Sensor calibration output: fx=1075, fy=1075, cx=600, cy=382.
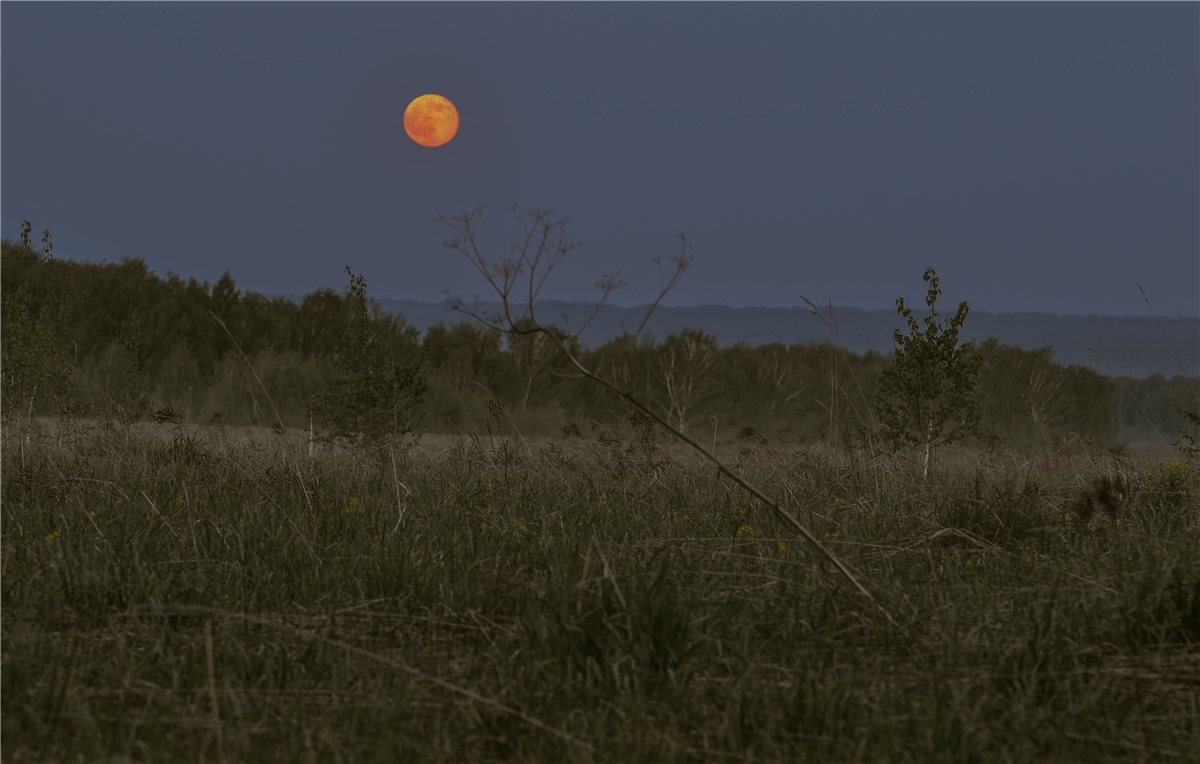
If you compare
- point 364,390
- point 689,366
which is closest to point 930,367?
point 364,390

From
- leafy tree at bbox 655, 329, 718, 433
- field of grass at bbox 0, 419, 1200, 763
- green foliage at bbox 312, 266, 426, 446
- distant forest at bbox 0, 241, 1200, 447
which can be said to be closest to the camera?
field of grass at bbox 0, 419, 1200, 763

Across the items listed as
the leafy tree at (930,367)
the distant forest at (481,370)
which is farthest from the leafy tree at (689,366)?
the leafy tree at (930,367)

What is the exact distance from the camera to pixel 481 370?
2530cm

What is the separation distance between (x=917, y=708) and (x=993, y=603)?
3.20 feet

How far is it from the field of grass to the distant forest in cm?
1241

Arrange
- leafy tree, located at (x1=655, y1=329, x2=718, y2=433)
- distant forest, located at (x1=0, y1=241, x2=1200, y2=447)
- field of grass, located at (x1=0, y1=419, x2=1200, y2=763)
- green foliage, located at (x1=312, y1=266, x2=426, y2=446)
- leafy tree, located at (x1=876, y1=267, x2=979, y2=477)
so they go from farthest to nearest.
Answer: leafy tree, located at (x1=655, y1=329, x2=718, y2=433)
distant forest, located at (x1=0, y1=241, x2=1200, y2=447)
green foliage, located at (x1=312, y1=266, x2=426, y2=446)
leafy tree, located at (x1=876, y1=267, x2=979, y2=477)
field of grass, located at (x1=0, y1=419, x2=1200, y2=763)

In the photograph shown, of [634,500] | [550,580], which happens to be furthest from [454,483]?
[550,580]

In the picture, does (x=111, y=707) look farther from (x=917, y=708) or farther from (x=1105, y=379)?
(x=1105, y=379)

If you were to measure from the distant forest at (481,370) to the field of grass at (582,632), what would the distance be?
1241 cm

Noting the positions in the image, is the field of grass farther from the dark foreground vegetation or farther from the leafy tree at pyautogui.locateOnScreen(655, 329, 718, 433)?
the leafy tree at pyautogui.locateOnScreen(655, 329, 718, 433)

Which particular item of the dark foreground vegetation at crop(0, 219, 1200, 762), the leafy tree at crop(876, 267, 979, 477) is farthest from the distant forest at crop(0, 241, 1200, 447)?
the dark foreground vegetation at crop(0, 219, 1200, 762)

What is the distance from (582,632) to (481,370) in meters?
22.8

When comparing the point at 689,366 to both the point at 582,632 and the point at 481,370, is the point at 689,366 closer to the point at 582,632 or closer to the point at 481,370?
the point at 481,370

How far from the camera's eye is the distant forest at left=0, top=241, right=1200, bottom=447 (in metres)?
19.4
